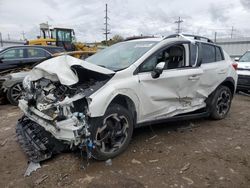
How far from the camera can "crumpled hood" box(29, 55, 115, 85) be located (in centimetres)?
343

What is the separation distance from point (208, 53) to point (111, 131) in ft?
9.98

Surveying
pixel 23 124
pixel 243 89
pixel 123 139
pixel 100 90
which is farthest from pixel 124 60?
pixel 243 89

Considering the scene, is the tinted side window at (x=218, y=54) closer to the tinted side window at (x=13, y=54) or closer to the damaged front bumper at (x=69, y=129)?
the damaged front bumper at (x=69, y=129)

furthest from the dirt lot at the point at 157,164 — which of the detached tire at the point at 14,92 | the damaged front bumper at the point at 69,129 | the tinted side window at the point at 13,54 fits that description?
the tinted side window at the point at 13,54

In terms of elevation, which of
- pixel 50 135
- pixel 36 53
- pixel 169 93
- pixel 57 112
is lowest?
pixel 50 135

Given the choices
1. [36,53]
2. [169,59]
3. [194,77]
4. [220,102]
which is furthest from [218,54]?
[36,53]

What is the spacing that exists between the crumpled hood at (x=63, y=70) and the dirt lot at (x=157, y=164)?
3.83 ft

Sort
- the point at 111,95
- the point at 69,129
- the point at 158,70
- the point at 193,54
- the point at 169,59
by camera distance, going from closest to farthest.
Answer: the point at 69,129
the point at 111,95
the point at 158,70
the point at 169,59
the point at 193,54

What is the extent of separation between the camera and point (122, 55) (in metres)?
4.45

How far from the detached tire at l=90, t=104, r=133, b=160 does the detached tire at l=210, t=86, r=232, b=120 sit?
2477 millimetres

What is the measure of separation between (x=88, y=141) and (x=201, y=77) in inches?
109

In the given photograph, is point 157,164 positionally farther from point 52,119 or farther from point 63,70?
point 63,70

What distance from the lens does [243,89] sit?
8.98 metres

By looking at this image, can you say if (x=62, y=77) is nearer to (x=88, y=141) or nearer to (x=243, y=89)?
(x=88, y=141)
